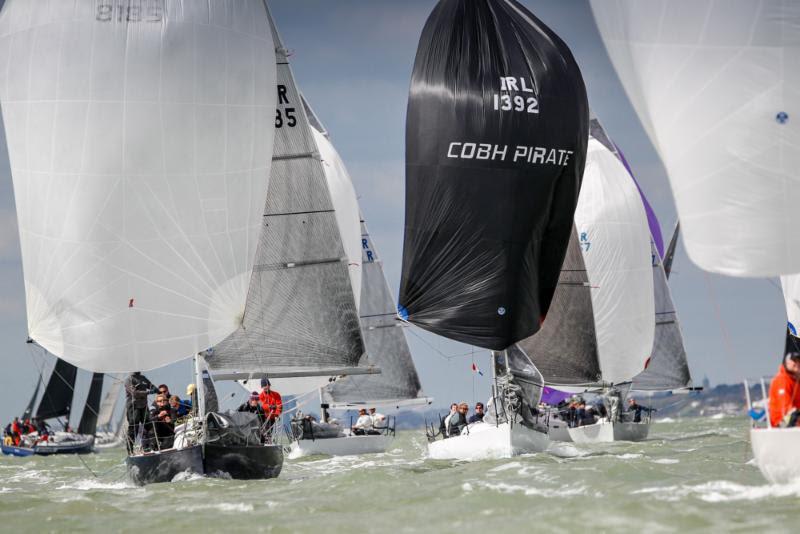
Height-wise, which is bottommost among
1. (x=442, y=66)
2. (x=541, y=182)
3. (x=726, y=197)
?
(x=726, y=197)

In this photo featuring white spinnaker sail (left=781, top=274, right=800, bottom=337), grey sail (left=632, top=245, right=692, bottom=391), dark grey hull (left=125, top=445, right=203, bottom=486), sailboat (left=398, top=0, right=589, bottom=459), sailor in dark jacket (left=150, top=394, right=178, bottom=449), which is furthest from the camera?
grey sail (left=632, top=245, right=692, bottom=391)

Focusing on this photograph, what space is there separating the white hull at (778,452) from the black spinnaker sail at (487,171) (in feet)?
30.3

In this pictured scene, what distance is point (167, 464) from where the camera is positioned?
17.2 metres

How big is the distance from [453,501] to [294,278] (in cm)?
846

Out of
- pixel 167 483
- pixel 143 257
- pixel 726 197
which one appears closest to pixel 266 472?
pixel 167 483

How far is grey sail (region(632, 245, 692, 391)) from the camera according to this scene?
38250mm

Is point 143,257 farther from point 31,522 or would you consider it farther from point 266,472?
point 31,522

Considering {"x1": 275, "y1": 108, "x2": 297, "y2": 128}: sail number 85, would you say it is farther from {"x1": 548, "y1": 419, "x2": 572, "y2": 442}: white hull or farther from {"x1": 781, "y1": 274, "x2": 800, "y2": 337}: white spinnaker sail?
{"x1": 548, "y1": 419, "x2": 572, "y2": 442}: white hull

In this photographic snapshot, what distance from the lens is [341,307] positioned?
21453 mm

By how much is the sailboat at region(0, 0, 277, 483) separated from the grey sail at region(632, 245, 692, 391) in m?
22.2

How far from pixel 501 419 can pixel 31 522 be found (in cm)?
949

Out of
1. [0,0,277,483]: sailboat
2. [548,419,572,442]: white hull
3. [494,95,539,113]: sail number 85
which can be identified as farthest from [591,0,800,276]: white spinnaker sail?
[548,419,572,442]: white hull

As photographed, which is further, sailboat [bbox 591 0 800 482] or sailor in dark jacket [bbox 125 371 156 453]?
sailor in dark jacket [bbox 125 371 156 453]

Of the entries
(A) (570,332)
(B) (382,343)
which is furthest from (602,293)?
(B) (382,343)
